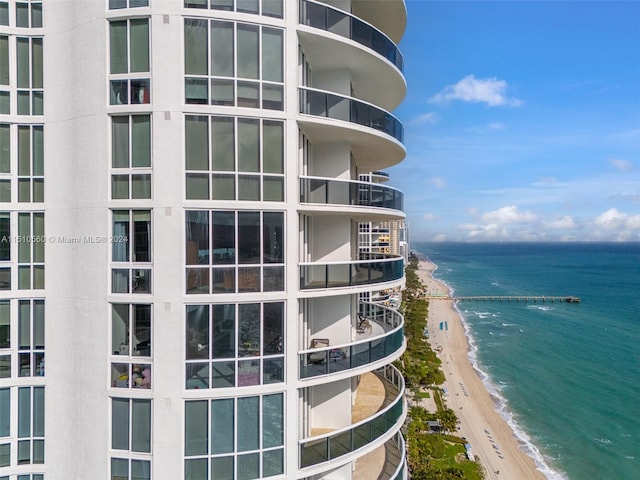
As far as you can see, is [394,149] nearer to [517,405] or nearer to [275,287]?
[275,287]

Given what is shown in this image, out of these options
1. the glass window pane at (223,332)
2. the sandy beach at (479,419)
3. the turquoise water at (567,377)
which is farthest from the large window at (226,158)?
the turquoise water at (567,377)

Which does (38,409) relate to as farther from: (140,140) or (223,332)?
(140,140)

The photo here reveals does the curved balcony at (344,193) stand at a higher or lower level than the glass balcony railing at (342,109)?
lower

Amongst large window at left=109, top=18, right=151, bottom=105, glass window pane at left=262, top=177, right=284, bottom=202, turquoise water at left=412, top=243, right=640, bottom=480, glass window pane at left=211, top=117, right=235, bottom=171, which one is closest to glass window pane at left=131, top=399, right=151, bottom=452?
glass window pane at left=262, top=177, right=284, bottom=202

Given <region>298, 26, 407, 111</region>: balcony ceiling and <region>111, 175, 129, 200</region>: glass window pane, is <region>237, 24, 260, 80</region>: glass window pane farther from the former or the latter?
<region>111, 175, 129, 200</region>: glass window pane

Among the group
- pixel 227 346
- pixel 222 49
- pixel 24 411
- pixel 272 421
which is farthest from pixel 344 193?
pixel 24 411

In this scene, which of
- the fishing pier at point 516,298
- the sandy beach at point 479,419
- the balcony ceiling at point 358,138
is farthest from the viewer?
the fishing pier at point 516,298

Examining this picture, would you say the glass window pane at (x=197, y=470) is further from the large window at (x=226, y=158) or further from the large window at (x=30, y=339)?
the large window at (x=226, y=158)
